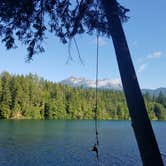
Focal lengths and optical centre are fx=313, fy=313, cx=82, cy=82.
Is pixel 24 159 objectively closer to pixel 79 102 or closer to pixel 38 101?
pixel 38 101

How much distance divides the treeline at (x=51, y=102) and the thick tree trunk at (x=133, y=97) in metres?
98.1

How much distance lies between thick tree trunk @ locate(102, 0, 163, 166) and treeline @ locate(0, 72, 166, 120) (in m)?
98.1

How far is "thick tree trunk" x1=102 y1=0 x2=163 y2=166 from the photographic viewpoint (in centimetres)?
482

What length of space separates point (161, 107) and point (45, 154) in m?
141

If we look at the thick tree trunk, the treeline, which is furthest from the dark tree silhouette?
the treeline

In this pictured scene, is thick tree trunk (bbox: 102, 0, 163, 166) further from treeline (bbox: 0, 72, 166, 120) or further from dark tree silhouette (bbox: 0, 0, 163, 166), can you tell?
treeline (bbox: 0, 72, 166, 120)

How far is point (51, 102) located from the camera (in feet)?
391

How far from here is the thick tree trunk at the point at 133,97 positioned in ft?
15.8

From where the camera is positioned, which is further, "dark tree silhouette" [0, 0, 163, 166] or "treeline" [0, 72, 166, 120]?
"treeline" [0, 72, 166, 120]

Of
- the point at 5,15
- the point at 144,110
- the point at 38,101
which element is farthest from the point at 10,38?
the point at 38,101

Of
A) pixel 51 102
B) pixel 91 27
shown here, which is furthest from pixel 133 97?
pixel 51 102

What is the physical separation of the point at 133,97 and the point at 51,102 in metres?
115

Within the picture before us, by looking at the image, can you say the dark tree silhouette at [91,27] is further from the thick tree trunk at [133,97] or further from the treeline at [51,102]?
the treeline at [51,102]

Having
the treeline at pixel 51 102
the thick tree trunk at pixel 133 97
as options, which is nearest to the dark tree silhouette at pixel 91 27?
the thick tree trunk at pixel 133 97
